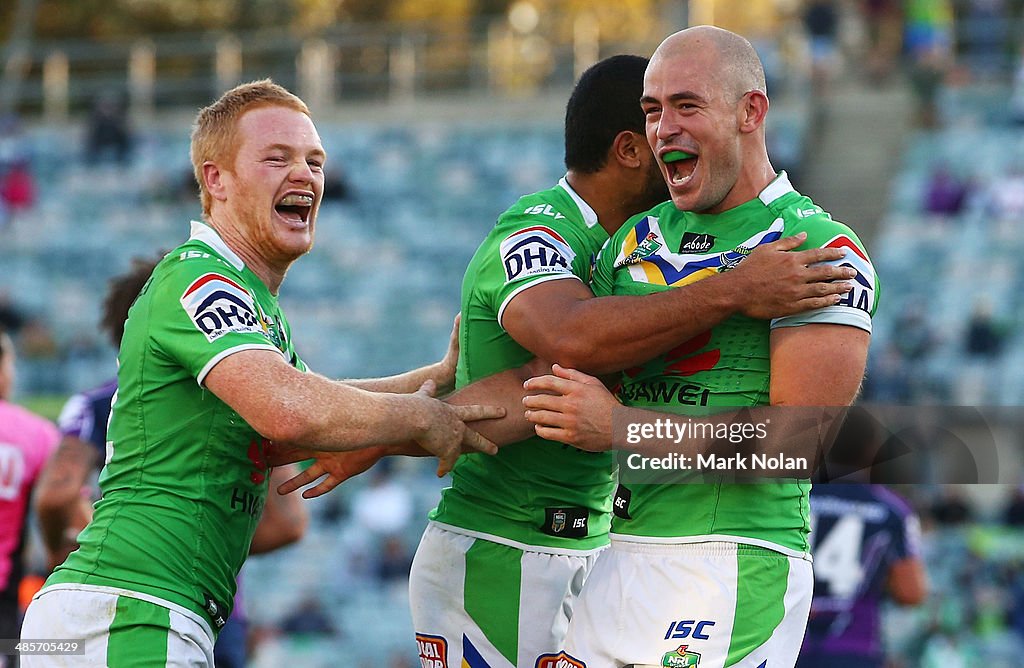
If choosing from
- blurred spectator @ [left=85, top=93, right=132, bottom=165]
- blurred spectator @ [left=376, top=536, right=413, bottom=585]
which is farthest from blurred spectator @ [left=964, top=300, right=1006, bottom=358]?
blurred spectator @ [left=85, top=93, right=132, bottom=165]

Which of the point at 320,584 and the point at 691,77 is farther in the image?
the point at 320,584

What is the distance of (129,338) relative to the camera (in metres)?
4.68

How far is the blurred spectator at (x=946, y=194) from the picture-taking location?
1788 centimetres

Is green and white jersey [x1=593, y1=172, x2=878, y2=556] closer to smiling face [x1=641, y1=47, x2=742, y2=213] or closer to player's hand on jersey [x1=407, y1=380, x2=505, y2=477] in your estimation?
smiling face [x1=641, y1=47, x2=742, y2=213]

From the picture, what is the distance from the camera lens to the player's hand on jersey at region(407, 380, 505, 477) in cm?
475

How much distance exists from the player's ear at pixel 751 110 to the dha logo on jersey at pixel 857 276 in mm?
478

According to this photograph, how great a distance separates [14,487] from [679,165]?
425cm

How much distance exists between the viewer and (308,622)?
49.2 feet

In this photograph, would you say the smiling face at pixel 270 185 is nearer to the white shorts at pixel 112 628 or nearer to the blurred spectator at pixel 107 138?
the white shorts at pixel 112 628

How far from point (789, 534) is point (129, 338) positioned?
2116mm

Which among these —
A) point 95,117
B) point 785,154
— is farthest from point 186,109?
point 785,154

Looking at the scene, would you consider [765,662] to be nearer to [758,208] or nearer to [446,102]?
[758,208]

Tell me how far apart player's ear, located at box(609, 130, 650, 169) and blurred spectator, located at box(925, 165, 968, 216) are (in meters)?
13.5

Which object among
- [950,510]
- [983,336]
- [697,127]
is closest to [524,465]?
[697,127]
